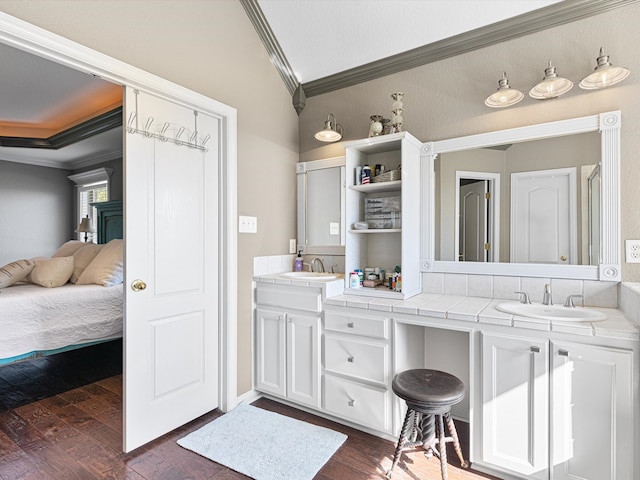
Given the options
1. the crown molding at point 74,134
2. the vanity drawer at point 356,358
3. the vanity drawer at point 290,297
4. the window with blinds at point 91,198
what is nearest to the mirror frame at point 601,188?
the vanity drawer at point 356,358

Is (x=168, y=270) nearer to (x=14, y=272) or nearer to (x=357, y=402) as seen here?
(x=357, y=402)

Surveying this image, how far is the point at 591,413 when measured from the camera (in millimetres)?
1441

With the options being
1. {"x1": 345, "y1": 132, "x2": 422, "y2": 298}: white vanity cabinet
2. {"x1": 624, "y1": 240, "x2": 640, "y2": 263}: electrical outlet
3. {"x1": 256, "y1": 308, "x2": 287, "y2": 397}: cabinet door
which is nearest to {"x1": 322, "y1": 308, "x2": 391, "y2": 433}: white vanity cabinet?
{"x1": 345, "y1": 132, "x2": 422, "y2": 298}: white vanity cabinet

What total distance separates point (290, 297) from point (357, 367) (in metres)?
0.65

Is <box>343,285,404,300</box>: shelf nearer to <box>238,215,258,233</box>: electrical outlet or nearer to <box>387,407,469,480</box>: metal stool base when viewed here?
<box>387,407,469,480</box>: metal stool base

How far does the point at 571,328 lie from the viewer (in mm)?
1468

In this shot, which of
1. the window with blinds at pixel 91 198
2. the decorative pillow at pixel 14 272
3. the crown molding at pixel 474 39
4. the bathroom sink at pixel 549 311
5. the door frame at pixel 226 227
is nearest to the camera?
the bathroom sink at pixel 549 311

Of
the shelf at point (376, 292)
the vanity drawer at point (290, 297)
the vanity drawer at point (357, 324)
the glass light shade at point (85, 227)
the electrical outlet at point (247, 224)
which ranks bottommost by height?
the vanity drawer at point (357, 324)

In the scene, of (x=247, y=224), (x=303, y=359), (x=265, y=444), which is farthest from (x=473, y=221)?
(x=265, y=444)

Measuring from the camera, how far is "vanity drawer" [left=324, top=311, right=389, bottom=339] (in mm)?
1948

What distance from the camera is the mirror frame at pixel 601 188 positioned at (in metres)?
1.81

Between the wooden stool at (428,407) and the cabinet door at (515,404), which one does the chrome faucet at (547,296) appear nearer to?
the cabinet door at (515,404)

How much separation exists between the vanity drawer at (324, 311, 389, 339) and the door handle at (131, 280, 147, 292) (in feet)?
3.62

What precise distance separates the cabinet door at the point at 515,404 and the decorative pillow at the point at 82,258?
3.74 metres
